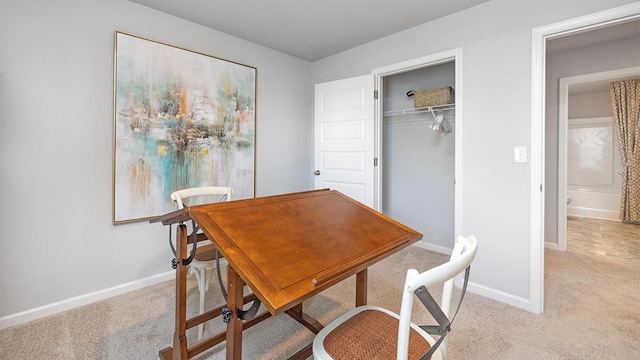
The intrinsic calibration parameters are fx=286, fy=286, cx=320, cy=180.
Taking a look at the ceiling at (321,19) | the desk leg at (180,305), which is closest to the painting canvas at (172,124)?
the ceiling at (321,19)

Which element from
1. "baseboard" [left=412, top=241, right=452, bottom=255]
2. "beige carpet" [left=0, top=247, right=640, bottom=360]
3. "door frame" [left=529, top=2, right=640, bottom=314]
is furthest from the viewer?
"baseboard" [left=412, top=241, right=452, bottom=255]

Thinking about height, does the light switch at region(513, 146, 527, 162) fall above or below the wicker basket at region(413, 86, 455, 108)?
below

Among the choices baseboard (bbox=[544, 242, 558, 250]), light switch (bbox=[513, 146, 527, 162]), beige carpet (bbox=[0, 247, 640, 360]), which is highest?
light switch (bbox=[513, 146, 527, 162])

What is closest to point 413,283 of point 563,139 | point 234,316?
point 234,316

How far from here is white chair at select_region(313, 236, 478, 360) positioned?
75 centimetres

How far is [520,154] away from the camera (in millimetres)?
2232

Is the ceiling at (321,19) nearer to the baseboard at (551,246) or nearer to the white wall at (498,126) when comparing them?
the white wall at (498,126)

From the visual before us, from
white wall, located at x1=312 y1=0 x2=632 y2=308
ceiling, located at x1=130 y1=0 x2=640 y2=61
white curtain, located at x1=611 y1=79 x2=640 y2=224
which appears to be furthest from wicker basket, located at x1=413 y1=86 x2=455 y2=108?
white curtain, located at x1=611 y1=79 x2=640 y2=224

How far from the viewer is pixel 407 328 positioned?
77cm

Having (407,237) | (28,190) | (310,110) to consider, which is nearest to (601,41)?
(310,110)

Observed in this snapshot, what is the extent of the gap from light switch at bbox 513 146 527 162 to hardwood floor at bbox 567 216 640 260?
86.2 inches

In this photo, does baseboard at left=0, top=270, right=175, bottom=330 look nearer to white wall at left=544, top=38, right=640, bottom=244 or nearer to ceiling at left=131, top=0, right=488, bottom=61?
ceiling at left=131, top=0, right=488, bottom=61

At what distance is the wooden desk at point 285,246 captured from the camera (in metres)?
0.90

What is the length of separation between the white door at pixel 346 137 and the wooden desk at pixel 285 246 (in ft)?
5.42
